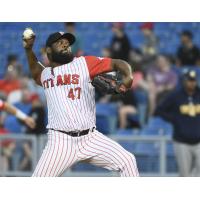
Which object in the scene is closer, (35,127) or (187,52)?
(35,127)

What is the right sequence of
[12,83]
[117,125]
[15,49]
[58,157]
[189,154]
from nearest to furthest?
[58,157], [189,154], [117,125], [12,83], [15,49]

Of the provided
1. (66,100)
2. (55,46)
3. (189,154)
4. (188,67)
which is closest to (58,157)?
(66,100)

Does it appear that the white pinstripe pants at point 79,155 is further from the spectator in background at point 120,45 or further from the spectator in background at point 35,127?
the spectator in background at point 120,45

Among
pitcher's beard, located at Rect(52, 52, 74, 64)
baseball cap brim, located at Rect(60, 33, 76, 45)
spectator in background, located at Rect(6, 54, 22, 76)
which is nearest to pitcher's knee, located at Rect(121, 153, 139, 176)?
pitcher's beard, located at Rect(52, 52, 74, 64)

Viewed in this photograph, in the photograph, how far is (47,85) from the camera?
21.1 feet

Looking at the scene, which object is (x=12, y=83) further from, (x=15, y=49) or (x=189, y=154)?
(x=189, y=154)

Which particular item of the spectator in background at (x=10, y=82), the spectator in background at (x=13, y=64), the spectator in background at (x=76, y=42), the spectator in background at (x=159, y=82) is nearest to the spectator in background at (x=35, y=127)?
the spectator in background at (x=10, y=82)

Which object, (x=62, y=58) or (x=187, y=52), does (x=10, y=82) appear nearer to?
(x=187, y=52)

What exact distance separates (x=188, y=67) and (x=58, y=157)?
6.43m

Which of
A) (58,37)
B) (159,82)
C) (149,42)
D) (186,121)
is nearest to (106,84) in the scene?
(58,37)

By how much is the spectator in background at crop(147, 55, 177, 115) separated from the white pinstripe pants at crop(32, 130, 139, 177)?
18.4 ft

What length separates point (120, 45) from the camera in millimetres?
12914

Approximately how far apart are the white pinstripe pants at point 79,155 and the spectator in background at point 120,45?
6.46m

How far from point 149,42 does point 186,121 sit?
11.8 feet
